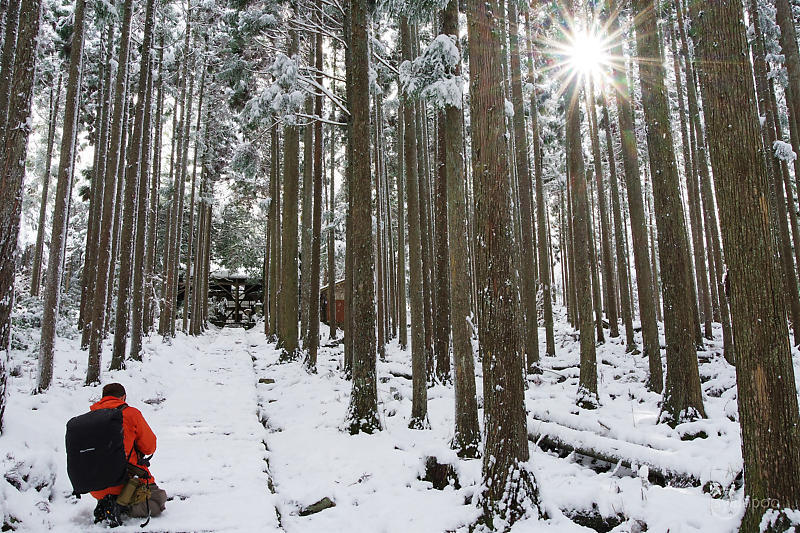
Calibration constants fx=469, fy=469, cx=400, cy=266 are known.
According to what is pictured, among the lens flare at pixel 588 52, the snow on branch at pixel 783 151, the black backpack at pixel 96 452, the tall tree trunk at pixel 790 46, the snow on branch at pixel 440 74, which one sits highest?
the lens flare at pixel 588 52

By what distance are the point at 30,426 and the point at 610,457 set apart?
23.3 ft

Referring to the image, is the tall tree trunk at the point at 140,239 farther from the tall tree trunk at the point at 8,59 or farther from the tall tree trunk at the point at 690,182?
the tall tree trunk at the point at 690,182

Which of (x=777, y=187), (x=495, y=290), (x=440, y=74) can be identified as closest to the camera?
(x=495, y=290)

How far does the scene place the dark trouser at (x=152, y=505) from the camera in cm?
437

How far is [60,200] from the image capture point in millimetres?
9062

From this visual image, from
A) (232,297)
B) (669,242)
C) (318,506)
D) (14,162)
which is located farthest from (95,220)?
(232,297)

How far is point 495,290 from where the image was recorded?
4.62m

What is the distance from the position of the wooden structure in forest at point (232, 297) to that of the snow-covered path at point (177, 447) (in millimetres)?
23131

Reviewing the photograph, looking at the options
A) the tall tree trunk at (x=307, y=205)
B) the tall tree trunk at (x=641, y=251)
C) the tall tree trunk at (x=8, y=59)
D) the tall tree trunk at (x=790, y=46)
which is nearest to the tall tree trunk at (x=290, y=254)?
the tall tree trunk at (x=307, y=205)

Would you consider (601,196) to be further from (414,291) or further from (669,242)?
(414,291)

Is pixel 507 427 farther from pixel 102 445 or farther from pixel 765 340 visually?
pixel 102 445

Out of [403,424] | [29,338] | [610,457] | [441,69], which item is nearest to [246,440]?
[403,424]

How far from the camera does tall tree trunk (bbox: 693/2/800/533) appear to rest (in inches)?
133

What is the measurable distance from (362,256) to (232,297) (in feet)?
102
